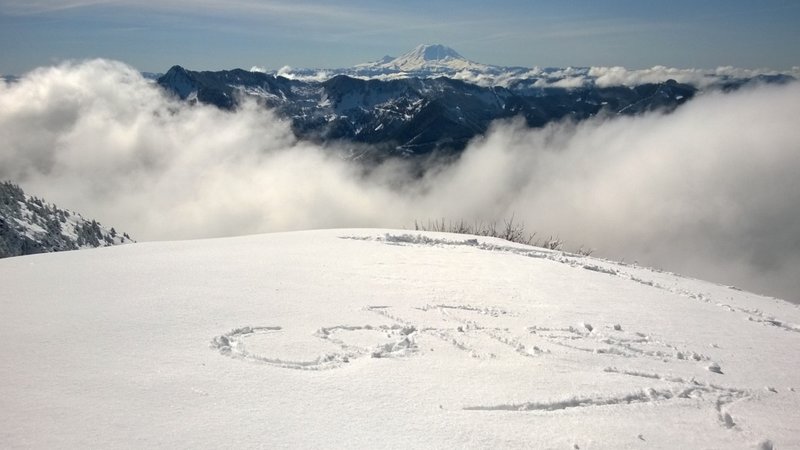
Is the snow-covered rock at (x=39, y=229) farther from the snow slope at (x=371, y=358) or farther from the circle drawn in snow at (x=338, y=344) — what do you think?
the circle drawn in snow at (x=338, y=344)

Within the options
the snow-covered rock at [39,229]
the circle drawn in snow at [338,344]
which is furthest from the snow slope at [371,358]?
the snow-covered rock at [39,229]

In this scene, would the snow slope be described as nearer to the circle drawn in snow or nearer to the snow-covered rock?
the circle drawn in snow

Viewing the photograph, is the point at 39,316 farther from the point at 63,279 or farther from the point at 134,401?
the point at 134,401

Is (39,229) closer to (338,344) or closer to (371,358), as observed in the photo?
(338,344)

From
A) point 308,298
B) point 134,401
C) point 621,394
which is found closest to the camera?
point 134,401

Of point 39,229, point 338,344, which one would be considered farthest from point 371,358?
point 39,229

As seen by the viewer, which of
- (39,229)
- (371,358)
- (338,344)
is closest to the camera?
(371,358)

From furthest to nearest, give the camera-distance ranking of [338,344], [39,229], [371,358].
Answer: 1. [39,229]
2. [338,344]
3. [371,358]

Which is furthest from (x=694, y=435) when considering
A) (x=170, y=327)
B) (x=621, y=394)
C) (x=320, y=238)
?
(x=320, y=238)

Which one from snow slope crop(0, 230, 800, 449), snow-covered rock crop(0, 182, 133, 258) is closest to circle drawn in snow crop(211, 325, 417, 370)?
snow slope crop(0, 230, 800, 449)
